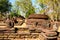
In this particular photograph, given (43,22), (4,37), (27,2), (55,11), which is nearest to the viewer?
(4,37)

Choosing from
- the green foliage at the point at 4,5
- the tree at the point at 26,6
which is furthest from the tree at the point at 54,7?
the green foliage at the point at 4,5

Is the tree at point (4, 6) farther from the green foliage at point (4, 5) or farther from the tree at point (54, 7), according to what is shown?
the tree at point (54, 7)

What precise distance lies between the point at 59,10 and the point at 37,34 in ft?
65.7

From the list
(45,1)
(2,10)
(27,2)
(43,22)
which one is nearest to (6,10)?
(2,10)

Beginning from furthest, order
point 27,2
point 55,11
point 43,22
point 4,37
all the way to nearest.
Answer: point 27,2
point 55,11
point 43,22
point 4,37

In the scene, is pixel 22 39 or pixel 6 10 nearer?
pixel 22 39

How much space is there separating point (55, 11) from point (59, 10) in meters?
0.62

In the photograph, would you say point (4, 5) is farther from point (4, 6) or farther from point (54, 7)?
point (54, 7)

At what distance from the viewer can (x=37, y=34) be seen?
23.0 ft

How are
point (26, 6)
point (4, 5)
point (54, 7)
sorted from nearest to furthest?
point (54, 7) → point (26, 6) → point (4, 5)

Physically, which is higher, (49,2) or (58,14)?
(49,2)

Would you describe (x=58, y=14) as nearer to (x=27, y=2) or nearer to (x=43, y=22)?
(x=27, y=2)

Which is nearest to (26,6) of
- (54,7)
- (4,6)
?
(4,6)

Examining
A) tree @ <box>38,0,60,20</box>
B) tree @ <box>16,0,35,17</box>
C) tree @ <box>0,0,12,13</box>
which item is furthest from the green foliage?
tree @ <box>38,0,60,20</box>
